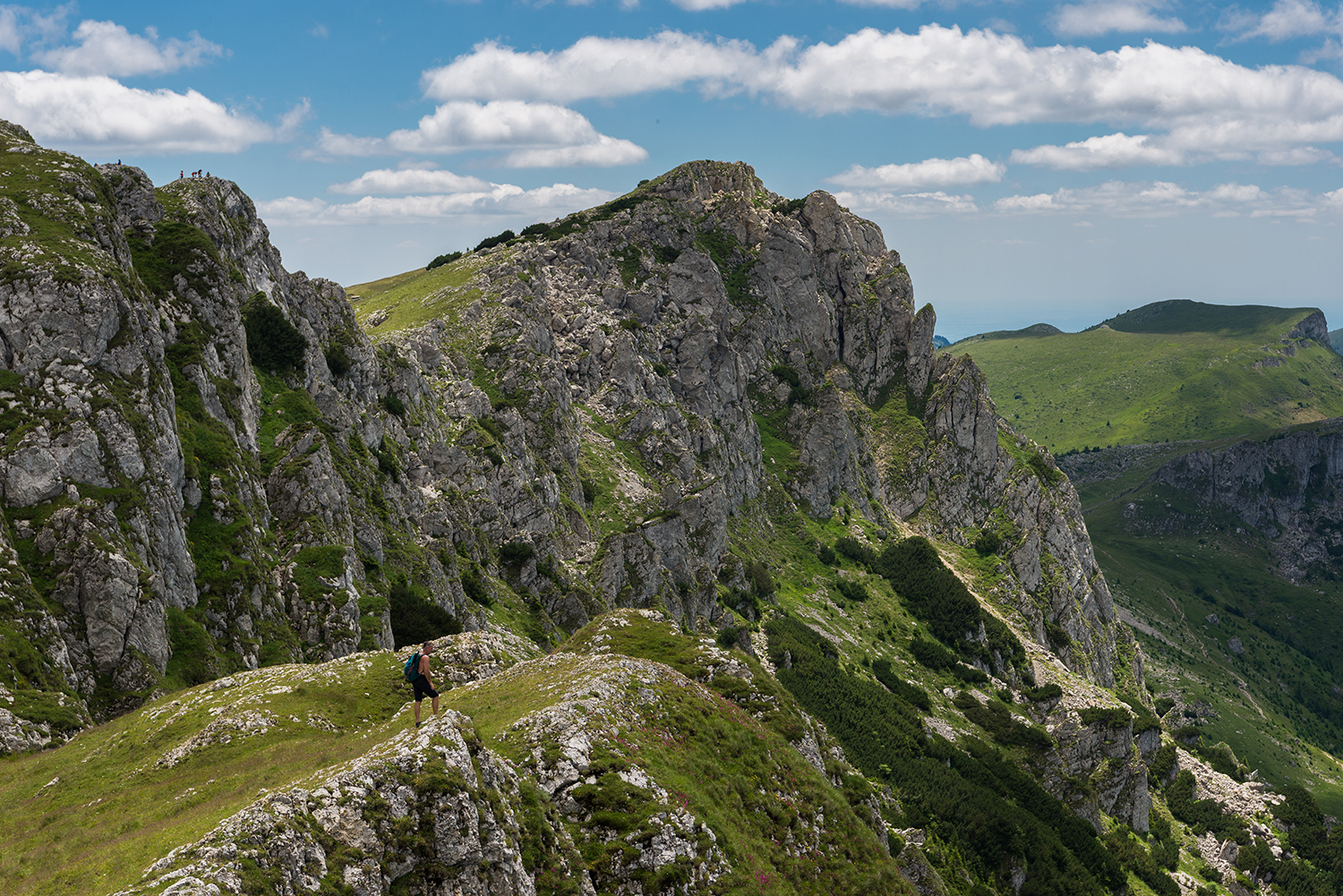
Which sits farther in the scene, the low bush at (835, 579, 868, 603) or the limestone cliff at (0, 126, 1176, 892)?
the low bush at (835, 579, 868, 603)

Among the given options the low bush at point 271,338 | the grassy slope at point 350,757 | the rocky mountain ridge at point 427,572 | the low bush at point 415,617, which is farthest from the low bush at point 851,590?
the grassy slope at point 350,757

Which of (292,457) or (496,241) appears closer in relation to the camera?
(292,457)

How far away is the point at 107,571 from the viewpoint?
43344 mm

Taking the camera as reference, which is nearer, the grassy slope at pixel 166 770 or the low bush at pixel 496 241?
the grassy slope at pixel 166 770

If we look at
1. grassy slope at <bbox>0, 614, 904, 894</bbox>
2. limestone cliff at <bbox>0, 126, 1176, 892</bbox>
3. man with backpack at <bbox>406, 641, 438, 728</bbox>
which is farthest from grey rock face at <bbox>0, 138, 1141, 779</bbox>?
man with backpack at <bbox>406, 641, 438, 728</bbox>

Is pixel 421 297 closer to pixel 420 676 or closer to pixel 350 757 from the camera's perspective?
pixel 420 676

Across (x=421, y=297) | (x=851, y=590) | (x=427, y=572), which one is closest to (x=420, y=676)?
(x=427, y=572)

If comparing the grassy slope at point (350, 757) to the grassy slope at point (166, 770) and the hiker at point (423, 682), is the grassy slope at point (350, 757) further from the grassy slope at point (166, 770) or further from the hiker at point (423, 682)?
the hiker at point (423, 682)

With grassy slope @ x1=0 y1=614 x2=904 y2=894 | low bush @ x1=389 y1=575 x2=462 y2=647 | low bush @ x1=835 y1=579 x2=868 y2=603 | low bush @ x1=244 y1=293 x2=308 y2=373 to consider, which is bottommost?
low bush @ x1=835 y1=579 x2=868 y2=603

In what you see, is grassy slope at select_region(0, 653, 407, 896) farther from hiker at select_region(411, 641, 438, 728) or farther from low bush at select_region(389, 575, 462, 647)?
low bush at select_region(389, 575, 462, 647)

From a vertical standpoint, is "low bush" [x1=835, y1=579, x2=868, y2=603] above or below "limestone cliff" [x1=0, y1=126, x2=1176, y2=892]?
below

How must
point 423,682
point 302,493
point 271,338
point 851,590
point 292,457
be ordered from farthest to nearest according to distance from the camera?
point 851,590
point 271,338
point 292,457
point 302,493
point 423,682

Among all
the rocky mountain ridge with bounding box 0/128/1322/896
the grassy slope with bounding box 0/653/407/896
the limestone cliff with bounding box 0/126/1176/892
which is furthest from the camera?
the limestone cliff with bounding box 0/126/1176/892

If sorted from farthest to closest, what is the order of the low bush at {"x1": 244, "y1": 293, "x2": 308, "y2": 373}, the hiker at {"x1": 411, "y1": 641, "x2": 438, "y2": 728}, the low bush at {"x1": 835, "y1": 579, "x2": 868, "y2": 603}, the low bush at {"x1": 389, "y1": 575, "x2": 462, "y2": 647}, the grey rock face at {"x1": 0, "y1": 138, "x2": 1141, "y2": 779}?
the low bush at {"x1": 835, "y1": 579, "x2": 868, "y2": 603} → the low bush at {"x1": 244, "y1": 293, "x2": 308, "y2": 373} → the low bush at {"x1": 389, "y1": 575, "x2": 462, "y2": 647} → the grey rock face at {"x1": 0, "y1": 138, "x2": 1141, "y2": 779} → the hiker at {"x1": 411, "y1": 641, "x2": 438, "y2": 728}
